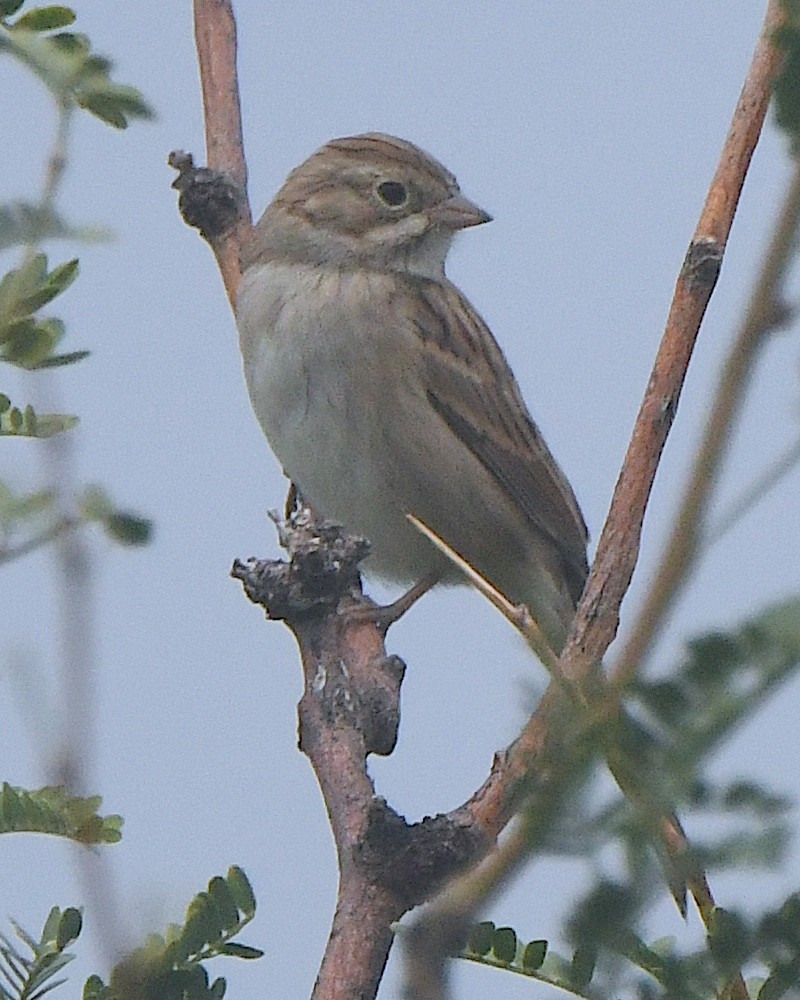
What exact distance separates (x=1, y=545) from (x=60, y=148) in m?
0.40

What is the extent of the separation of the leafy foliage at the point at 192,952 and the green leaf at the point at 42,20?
855 millimetres

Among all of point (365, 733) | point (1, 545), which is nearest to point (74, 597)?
point (1, 545)

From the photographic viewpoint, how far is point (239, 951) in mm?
1447

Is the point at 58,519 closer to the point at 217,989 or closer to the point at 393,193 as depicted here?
the point at 217,989

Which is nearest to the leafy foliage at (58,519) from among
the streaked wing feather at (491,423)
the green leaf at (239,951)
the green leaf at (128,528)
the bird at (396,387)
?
the green leaf at (128,528)

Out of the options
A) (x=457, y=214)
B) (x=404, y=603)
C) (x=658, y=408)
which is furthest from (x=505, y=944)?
(x=457, y=214)

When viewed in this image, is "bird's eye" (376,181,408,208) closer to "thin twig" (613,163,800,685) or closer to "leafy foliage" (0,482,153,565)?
"leafy foliage" (0,482,153,565)

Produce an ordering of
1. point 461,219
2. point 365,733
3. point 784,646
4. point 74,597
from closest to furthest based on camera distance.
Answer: point 784,646 → point 74,597 → point 365,733 → point 461,219

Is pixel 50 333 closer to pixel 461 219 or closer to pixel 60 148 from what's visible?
pixel 60 148

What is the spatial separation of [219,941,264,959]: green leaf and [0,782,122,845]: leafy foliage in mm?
148

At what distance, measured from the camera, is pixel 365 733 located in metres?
2.59

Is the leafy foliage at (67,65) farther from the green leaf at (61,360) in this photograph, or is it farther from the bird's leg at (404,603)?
the bird's leg at (404,603)

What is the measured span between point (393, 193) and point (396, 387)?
850 millimetres

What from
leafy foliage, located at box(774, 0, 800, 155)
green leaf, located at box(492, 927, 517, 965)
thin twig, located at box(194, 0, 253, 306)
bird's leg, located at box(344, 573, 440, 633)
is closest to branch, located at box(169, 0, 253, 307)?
thin twig, located at box(194, 0, 253, 306)
